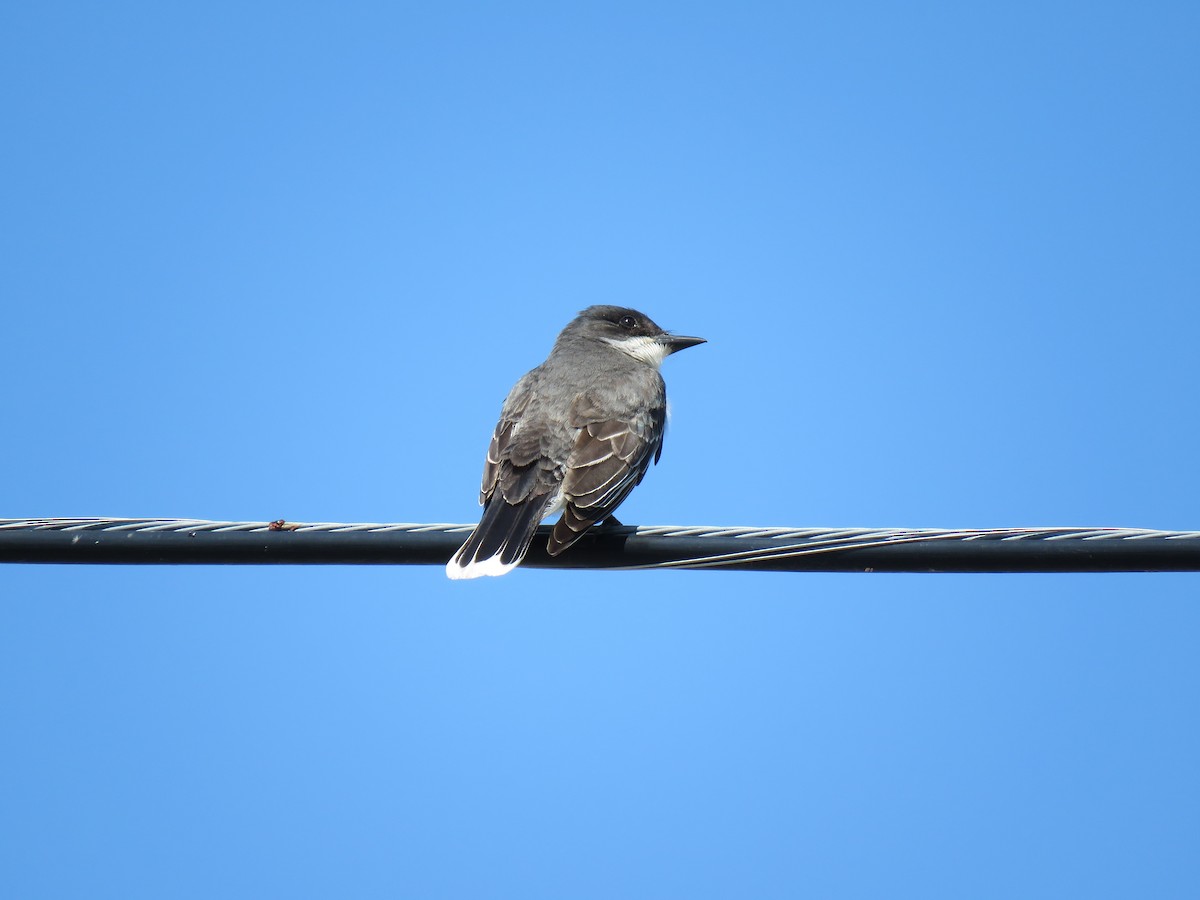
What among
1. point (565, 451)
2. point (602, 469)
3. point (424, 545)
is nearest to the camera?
point (424, 545)

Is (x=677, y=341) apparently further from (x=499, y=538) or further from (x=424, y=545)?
(x=424, y=545)

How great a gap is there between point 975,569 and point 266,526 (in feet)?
9.01

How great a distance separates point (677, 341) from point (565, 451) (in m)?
3.12

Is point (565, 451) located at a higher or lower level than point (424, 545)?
higher

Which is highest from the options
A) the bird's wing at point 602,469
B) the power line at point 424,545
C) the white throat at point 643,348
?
the white throat at point 643,348

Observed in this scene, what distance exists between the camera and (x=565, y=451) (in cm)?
709

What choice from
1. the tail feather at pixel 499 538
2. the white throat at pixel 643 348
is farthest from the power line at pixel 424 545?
the white throat at pixel 643 348

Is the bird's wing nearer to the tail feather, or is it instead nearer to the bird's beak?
the tail feather

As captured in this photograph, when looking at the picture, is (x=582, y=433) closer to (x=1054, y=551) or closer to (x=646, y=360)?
(x=646, y=360)

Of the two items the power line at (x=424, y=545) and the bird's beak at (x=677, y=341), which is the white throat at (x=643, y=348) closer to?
the bird's beak at (x=677, y=341)

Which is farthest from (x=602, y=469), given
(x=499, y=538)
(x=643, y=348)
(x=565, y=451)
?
(x=643, y=348)

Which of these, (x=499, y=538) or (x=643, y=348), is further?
(x=643, y=348)

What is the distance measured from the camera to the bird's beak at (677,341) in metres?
9.94

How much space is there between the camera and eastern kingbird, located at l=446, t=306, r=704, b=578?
20.5 feet
